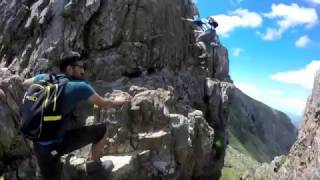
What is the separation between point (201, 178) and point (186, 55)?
57.2ft

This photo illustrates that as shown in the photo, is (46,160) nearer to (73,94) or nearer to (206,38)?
(73,94)

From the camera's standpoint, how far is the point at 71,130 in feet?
52.1

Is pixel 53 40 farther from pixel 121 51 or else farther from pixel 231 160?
pixel 231 160

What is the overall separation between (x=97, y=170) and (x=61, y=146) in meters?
2.85

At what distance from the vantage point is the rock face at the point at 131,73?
3144 cm

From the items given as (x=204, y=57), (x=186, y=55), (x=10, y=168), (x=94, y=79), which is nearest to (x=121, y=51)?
(x=94, y=79)

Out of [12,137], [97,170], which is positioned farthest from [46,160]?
[12,137]

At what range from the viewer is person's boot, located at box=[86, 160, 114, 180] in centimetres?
1732

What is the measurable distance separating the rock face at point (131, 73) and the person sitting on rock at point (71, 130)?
10.2m

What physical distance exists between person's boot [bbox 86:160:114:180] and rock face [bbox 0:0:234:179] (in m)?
7.51

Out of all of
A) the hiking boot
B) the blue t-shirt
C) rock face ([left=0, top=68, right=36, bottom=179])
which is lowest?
rock face ([left=0, top=68, right=36, bottom=179])

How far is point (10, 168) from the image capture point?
94.9ft

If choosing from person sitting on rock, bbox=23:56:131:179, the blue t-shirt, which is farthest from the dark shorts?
the blue t-shirt

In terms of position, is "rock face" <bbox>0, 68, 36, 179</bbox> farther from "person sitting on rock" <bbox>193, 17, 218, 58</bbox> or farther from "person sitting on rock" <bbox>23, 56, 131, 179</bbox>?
"person sitting on rock" <bbox>193, 17, 218, 58</bbox>
